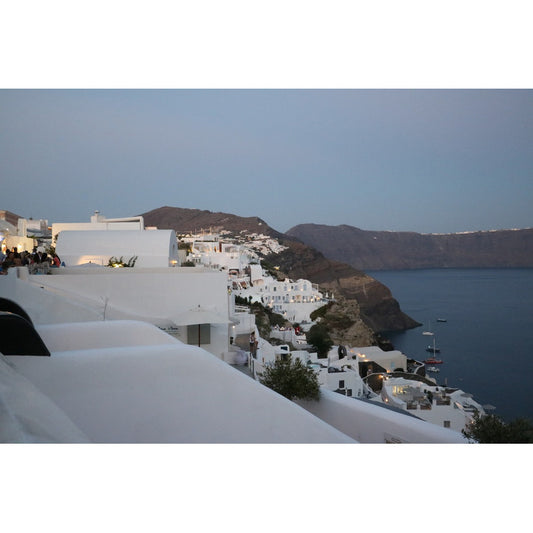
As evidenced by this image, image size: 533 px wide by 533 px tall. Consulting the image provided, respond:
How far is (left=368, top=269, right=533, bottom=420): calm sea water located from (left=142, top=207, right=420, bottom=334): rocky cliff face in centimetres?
713

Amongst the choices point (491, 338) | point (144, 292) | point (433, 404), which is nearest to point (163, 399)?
point (144, 292)

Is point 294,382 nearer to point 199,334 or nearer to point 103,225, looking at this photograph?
point 199,334

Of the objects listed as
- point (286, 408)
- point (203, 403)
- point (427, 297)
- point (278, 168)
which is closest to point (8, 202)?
point (203, 403)

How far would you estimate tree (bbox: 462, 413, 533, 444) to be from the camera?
107 inches

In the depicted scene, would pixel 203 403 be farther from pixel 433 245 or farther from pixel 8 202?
pixel 433 245

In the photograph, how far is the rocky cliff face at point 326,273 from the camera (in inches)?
650

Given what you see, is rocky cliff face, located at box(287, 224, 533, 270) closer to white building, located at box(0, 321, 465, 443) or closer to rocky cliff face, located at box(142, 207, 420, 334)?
rocky cliff face, located at box(142, 207, 420, 334)

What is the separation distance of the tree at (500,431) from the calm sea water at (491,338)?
14.8 feet

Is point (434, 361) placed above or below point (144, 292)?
below

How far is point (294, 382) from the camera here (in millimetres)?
3555

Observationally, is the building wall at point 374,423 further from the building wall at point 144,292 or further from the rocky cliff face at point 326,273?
the rocky cliff face at point 326,273

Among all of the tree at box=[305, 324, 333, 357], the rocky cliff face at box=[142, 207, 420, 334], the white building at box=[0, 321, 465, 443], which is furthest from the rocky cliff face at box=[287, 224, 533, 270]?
the tree at box=[305, 324, 333, 357]

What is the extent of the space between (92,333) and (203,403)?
1.13m

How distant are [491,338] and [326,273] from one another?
21.4 m
